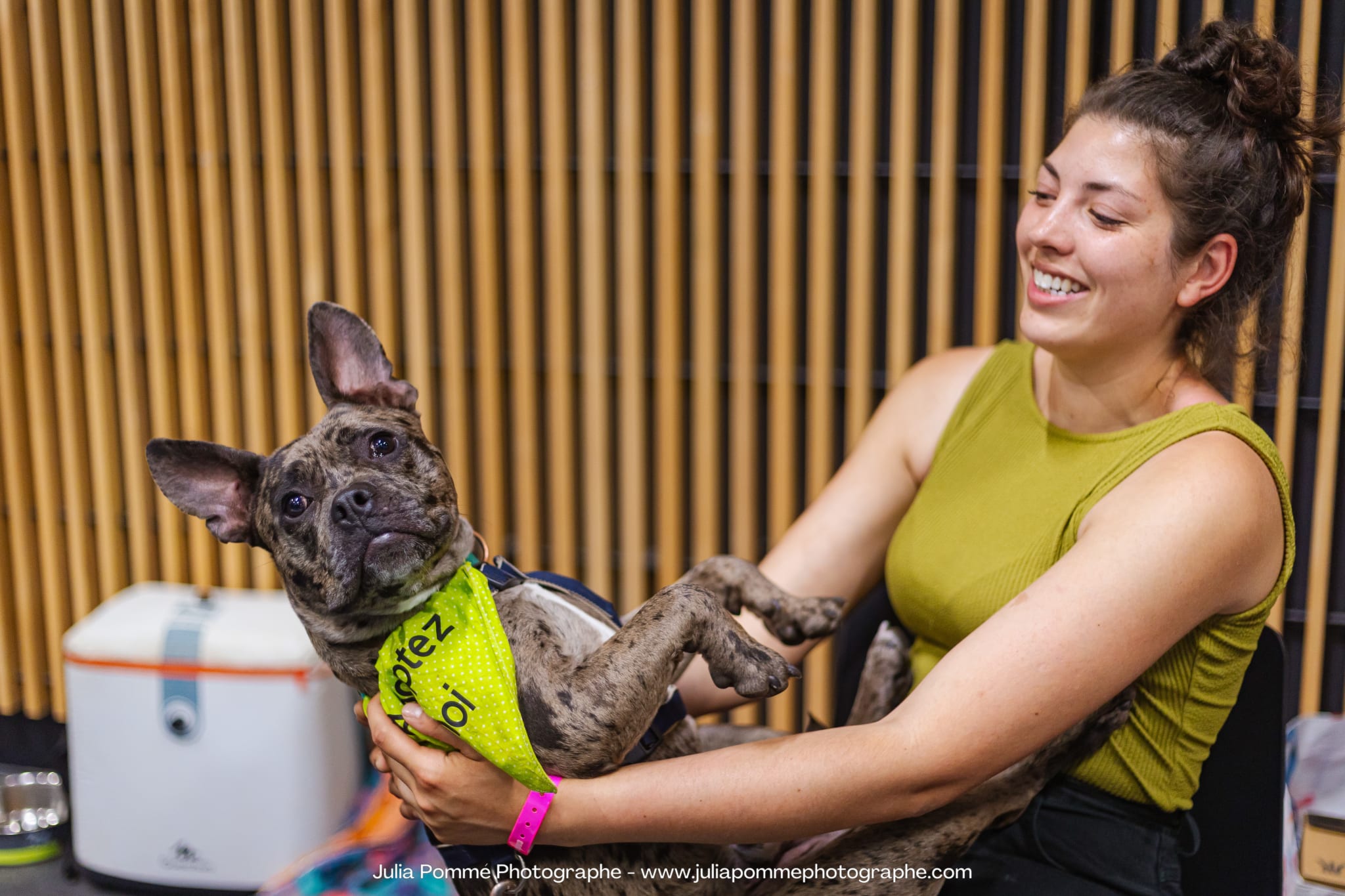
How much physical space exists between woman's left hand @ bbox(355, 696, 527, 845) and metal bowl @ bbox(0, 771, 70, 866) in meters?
2.37

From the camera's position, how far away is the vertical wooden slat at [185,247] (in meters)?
3.29

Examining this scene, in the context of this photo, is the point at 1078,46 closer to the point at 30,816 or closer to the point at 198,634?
the point at 198,634

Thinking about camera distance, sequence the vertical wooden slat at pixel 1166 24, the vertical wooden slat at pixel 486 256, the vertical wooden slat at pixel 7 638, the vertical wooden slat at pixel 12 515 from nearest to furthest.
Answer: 1. the vertical wooden slat at pixel 1166 24
2. the vertical wooden slat at pixel 486 256
3. the vertical wooden slat at pixel 12 515
4. the vertical wooden slat at pixel 7 638

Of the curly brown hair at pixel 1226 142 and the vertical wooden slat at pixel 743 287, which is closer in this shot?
the curly brown hair at pixel 1226 142

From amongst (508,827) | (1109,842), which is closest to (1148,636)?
(1109,842)

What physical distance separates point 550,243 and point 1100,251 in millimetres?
1780

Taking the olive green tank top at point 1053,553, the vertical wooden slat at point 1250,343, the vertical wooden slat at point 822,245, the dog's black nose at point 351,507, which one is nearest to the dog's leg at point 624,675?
the dog's black nose at point 351,507

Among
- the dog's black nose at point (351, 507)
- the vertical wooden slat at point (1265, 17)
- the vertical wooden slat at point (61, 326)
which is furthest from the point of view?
the vertical wooden slat at point (61, 326)

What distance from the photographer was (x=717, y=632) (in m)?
1.57

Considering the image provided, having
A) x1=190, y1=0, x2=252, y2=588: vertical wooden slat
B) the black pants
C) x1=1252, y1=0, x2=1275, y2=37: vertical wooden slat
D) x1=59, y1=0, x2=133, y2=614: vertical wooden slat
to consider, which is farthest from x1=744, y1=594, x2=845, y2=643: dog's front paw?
x1=59, y1=0, x2=133, y2=614: vertical wooden slat

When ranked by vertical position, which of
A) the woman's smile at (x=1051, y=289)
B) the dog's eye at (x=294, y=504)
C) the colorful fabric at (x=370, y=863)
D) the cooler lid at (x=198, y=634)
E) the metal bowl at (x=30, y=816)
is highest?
the woman's smile at (x=1051, y=289)

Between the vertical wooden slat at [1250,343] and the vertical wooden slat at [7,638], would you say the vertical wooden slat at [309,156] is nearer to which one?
the vertical wooden slat at [7,638]

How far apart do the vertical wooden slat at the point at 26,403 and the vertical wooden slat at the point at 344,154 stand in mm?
945

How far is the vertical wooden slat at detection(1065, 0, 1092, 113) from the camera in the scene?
2680mm
